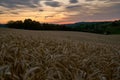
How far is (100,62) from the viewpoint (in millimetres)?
4043

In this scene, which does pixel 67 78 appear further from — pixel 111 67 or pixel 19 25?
pixel 19 25

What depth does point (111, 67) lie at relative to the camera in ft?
11.6

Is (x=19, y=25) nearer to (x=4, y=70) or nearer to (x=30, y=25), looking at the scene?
(x=30, y=25)

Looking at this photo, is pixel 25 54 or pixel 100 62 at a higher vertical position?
pixel 25 54

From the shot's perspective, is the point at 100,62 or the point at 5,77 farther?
the point at 100,62

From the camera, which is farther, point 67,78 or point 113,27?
point 113,27

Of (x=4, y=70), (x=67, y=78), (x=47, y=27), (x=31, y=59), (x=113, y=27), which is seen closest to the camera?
(x=4, y=70)

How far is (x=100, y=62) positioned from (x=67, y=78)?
1.43 m

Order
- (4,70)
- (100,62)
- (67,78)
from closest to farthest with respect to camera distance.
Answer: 1. (4,70)
2. (67,78)
3. (100,62)

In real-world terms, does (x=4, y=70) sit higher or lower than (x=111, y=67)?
higher

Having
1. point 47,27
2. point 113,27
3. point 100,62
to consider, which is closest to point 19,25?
point 47,27

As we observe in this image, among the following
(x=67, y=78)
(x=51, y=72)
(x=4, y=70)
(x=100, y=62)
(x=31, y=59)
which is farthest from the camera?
(x=100, y=62)

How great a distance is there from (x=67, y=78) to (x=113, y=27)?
3658 inches

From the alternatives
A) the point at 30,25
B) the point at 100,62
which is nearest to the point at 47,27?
the point at 30,25
